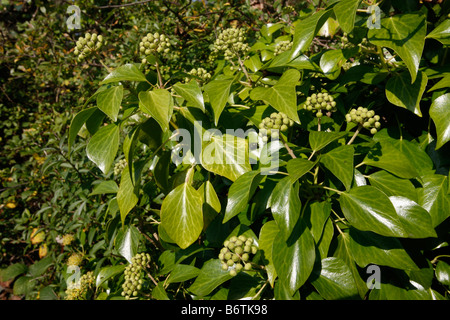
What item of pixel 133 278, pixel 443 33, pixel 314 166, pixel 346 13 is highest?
pixel 346 13

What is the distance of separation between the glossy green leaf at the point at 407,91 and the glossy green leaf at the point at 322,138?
23 cm

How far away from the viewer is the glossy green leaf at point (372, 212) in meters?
0.90

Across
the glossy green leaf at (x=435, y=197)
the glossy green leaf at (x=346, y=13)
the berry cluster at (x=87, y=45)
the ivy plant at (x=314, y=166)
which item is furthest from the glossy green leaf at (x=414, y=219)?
the berry cluster at (x=87, y=45)

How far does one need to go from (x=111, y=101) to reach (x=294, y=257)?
0.81 metres

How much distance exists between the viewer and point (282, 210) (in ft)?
3.14

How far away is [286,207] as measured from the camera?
950 mm

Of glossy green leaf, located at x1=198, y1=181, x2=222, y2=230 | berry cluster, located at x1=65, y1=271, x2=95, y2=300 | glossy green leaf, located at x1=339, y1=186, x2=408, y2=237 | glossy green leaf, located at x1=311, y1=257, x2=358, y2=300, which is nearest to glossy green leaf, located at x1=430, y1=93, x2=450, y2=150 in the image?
glossy green leaf, located at x1=339, y1=186, x2=408, y2=237

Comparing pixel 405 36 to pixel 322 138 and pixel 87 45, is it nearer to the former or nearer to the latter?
pixel 322 138

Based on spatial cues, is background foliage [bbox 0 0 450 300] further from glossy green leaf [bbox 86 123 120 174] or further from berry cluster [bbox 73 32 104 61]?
berry cluster [bbox 73 32 104 61]

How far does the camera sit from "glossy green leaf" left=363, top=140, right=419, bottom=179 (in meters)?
1.02

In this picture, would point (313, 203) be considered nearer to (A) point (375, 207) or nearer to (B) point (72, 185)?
(A) point (375, 207)

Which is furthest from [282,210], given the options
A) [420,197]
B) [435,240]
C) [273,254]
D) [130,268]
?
[130,268]

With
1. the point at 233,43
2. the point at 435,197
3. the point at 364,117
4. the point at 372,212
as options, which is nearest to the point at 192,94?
the point at 233,43

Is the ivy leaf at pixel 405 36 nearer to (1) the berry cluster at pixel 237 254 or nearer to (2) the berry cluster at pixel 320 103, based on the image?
(2) the berry cluster at pixel 320 103
